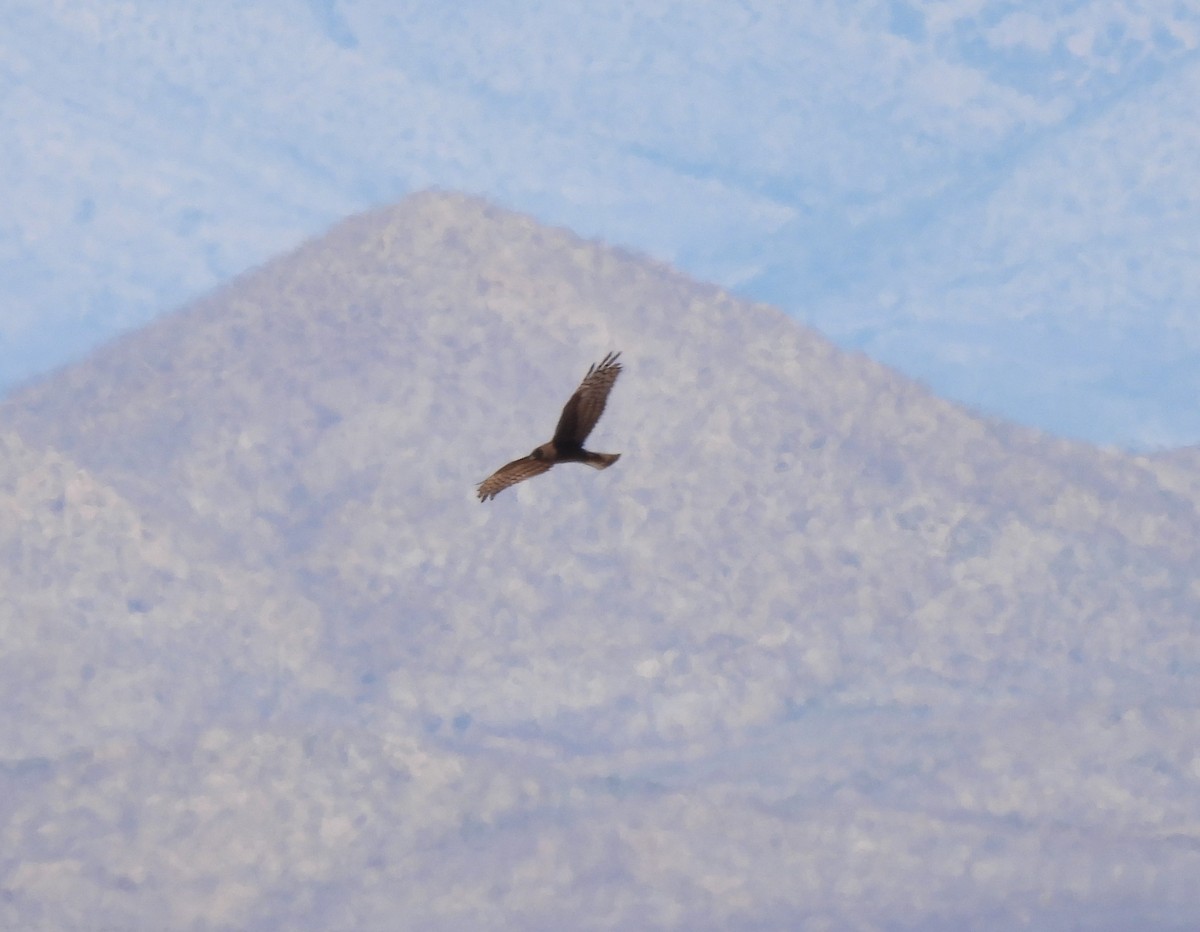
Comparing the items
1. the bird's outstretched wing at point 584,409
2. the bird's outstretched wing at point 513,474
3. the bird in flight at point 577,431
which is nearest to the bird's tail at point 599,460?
the bird in flight at point 577,431

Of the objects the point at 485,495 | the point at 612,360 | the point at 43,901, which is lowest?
the point at 43,901

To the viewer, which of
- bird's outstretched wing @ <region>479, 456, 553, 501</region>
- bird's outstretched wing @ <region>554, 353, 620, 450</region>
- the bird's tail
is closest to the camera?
the bird's tail

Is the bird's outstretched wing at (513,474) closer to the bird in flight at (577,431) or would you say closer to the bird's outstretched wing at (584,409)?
the bird in flight at (577,431)

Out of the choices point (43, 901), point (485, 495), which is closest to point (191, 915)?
point (43, 901)

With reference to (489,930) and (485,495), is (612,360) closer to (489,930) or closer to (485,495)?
(485,495)

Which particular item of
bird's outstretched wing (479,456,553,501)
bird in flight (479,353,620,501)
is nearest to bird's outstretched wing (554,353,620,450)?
bird in flight (479,353,620,501)

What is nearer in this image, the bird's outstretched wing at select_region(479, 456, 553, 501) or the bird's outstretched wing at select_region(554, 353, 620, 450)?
the bird's outstretched wing at select_region(554, 353, 620, 450)

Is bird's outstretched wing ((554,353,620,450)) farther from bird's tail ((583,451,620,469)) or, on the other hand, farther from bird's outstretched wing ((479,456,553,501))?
bird's outstretched wing ((479,456,553,501))

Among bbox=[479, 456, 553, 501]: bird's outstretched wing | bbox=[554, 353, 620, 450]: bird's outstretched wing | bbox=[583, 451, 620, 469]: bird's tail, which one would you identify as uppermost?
bbox=[554, 353, 620, 450]: bird's outstretched wing

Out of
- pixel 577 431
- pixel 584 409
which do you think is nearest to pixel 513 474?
pixel 577 431
